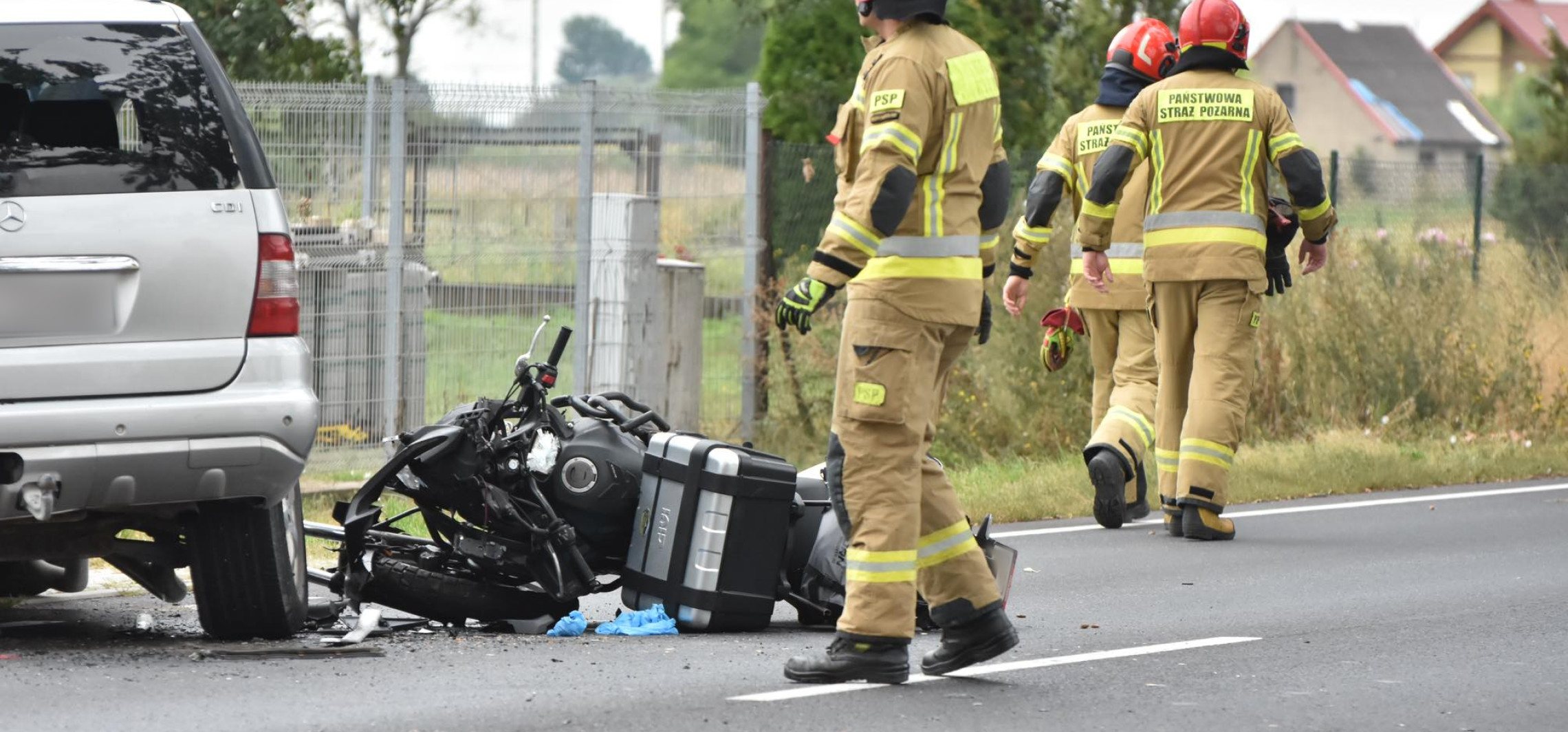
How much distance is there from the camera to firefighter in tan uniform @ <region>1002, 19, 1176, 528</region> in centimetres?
863

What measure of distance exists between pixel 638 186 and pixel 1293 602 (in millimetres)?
5840

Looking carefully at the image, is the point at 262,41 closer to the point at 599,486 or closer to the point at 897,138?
the point at 599,486

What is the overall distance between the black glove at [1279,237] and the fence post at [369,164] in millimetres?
4716

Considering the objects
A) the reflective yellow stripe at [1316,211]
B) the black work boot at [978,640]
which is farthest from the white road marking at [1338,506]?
the black work boot at [978,640]

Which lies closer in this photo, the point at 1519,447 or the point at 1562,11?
the point at 1519,447

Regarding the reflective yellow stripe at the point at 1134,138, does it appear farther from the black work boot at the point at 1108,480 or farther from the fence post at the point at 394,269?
the fence post at the point at 394,269

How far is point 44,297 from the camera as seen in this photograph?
5297mm

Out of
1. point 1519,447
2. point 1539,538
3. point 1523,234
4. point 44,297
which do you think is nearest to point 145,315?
point 44,297

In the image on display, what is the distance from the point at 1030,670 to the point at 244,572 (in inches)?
86.6

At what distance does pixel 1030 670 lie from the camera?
571cm

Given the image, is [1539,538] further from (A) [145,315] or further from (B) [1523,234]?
(B) [1523,234]

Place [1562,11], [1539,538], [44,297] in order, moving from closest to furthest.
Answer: [44,297], [1539,538], [1562,11]

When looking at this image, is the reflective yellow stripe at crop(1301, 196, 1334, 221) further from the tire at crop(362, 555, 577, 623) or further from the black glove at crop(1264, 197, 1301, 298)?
the tire at crop(362, 555, 577, 623)

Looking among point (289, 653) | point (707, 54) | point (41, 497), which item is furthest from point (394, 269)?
point (707, 54)
